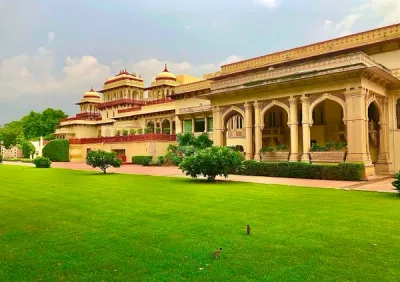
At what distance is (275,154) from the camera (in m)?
21.7

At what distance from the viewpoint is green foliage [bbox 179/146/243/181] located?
15.5 meters

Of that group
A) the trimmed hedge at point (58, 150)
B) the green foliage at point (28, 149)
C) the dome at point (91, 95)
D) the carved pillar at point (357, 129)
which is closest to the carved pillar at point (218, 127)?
the carved pillar at point (357, 129)

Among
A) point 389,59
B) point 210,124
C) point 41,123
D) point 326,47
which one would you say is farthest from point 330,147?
point 41,123

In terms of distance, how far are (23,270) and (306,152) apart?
17903 mm

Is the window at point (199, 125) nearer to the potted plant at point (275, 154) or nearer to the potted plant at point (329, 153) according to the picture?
the potted plant at point (275, 154)

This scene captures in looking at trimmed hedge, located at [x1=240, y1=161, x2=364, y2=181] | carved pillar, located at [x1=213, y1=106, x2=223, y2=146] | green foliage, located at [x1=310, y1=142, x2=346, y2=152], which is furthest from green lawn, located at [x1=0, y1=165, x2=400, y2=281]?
carved pillar, located at [x1=213, y1=106, x2=223, y2=146]

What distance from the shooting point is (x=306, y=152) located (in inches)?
789

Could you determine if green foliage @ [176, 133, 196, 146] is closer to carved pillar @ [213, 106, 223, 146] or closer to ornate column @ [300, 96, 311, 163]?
carved pillar @ [213, 106, 223, 146]

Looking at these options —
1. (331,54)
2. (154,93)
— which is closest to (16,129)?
(154,93)

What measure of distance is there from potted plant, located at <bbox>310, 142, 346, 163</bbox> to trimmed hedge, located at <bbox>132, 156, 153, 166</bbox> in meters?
17.5

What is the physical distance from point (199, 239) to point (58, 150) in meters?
42.5

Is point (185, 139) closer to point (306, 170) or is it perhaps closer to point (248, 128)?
point (248, 128)

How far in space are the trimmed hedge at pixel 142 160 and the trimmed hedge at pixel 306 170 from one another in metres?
14.7

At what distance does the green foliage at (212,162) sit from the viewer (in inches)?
611
